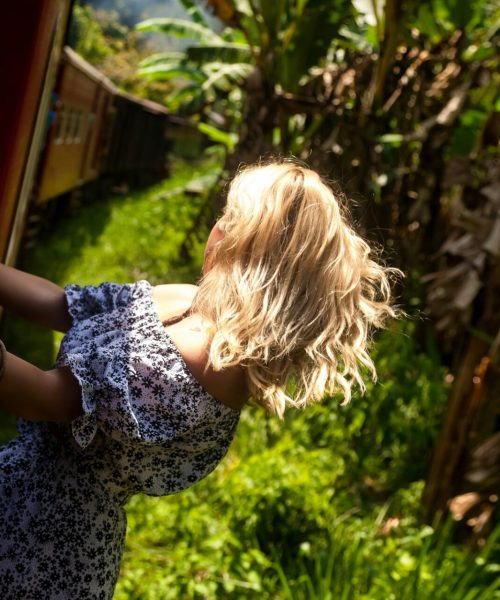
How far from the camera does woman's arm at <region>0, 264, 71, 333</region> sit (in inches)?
75.4

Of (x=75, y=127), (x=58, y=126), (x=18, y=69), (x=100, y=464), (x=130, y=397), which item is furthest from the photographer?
(x=75, y=127)

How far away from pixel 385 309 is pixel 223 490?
2.37 metres

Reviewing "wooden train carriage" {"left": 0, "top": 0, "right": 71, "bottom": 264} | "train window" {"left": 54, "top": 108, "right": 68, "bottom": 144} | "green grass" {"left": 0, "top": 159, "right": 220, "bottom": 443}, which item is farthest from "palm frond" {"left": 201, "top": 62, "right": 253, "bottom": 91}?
"wooden train carriage" {"left": 0, "top": 0, "right": 71, "bottom": 264}

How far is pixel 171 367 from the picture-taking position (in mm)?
1733

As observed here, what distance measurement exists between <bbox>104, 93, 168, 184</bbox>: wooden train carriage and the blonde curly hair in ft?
39.9

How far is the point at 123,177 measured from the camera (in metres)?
16.5

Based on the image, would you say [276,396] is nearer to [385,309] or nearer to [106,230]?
[385,309]

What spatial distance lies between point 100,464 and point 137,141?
1468 cm

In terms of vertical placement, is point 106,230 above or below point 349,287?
below

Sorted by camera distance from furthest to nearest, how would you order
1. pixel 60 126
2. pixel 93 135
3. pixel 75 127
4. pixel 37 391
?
pixel 93 135 < pixel 75 127 < pixel 60 126 < pixel 37 391

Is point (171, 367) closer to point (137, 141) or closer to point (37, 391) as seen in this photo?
point (37, 391)

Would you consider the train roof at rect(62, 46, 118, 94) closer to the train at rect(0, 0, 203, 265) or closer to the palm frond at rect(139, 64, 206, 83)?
the train at rect(0, 0, 203, 265)

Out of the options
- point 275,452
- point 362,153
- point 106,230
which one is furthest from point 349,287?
point 106,230

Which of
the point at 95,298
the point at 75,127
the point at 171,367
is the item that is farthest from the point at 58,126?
the point at 171,367
